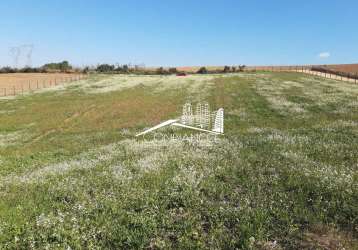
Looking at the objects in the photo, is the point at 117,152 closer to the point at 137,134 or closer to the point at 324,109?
the point at 137,134

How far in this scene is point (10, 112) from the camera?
42.7 metres

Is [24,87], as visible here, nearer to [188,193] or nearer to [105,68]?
[105,68]

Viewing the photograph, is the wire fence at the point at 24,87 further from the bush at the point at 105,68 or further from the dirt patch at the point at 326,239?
the dirt patch at the point at 326,239

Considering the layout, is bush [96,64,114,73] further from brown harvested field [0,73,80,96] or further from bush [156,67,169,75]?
brown harvested field [0,73,80,96]

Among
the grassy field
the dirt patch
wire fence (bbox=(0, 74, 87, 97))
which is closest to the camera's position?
the dirt patch

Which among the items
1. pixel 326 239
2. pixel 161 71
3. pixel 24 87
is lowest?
pixel 326 239

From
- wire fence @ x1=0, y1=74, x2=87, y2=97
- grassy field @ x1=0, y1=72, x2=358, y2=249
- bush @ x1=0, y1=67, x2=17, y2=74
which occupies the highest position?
bush @ x1=0, y1=67, x2=17, y2=74

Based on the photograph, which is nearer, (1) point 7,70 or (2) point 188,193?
(2) point 188,193

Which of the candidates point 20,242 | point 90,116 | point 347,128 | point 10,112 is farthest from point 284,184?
point 10,112

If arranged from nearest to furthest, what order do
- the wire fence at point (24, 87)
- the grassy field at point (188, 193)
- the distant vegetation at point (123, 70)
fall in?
1. the grassy field at point (188, 193)
2. the wire fence at point (24, 87)
3. the distant vegetation at point (123, 70)

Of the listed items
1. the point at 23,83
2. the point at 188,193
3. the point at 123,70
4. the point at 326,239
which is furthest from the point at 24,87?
the point at 326,239

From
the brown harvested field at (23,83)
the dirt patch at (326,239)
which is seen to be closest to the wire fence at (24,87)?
the brown harvested field at (23,83)

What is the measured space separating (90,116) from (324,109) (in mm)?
24747

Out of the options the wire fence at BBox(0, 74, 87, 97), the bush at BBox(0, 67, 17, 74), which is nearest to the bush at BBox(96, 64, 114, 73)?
the bush at BBox(0, 67, 17, 74)
